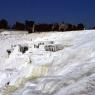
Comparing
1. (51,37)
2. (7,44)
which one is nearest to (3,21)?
(7,44)

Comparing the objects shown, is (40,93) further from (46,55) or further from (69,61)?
(46,55)

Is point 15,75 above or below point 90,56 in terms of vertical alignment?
below

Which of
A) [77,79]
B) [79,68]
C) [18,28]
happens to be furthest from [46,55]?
[18,28]

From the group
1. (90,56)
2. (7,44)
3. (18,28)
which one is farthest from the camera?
(18,28)

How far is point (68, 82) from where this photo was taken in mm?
11844

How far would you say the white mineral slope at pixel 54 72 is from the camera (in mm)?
11453

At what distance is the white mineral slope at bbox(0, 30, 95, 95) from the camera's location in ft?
37.6

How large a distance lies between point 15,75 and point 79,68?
5.42 metres

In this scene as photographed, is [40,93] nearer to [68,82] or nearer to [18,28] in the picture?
[68,82]

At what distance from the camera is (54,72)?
604 inches

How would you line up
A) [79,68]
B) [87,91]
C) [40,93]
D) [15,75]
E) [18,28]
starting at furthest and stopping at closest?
[18,28], [15,75], [79,68], [40,93], [87,91]

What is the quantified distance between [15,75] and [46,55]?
186 cm

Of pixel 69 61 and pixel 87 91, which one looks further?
pixel 69 61

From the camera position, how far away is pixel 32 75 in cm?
1705
